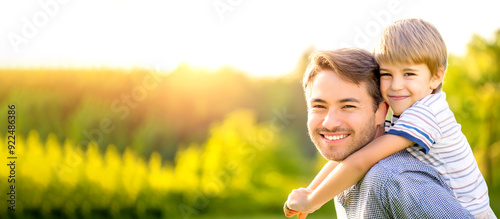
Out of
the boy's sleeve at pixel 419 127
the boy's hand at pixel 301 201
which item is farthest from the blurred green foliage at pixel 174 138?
the boy's sleeve at pixel 419 127

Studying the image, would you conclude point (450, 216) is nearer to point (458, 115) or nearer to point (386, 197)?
point (386, 197)

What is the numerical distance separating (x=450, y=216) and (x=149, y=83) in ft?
38.4

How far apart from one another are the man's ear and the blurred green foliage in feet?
27.0

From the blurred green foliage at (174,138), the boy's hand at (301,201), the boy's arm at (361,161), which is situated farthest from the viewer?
the blurred green foliage at (174,138)

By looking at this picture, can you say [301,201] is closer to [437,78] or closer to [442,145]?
[442,145]

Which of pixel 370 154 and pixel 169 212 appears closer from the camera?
pixel 370 154

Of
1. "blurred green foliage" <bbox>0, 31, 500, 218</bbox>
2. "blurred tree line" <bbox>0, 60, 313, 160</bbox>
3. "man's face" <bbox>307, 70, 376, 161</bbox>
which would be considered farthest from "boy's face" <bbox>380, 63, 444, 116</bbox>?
"blurred tree line" <bbox>0, 60, 313, 160</bbox>

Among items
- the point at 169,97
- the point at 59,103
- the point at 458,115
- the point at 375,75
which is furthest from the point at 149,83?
the point at 375,75

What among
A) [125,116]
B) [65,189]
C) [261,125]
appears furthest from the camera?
[261,125]

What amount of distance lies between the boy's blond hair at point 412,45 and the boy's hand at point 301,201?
28.5 inches

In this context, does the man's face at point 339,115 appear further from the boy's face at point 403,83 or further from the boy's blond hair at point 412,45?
the boy's blond hair at point 412,45

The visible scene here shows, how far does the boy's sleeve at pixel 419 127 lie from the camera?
232 centimetres

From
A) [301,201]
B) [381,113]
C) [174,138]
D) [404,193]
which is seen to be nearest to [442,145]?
[381,113]

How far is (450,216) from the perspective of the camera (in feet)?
6.81
